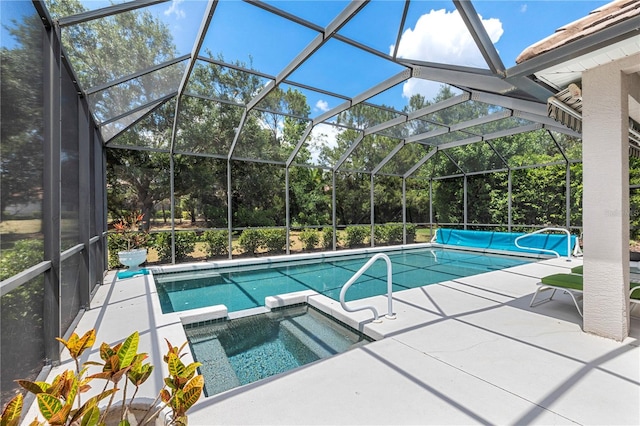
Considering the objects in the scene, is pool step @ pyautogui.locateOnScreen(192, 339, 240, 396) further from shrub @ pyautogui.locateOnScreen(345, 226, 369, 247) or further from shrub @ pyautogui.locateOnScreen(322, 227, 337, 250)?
shrub @ pyautogui.locateOnScreen(345, 226, 369, 247)

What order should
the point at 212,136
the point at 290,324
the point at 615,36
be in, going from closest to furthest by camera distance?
1. the point at 615,36
2. the point at 290,324
3. the point at 212,136

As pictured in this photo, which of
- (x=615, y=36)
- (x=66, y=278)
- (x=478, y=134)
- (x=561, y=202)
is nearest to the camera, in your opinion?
(x=615, y=36)

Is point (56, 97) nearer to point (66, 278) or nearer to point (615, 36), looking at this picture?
point (66, 278)

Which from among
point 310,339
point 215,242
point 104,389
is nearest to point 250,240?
point 215,242

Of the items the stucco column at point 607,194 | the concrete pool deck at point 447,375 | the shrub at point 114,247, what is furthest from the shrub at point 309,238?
the stucco column at point 607,194

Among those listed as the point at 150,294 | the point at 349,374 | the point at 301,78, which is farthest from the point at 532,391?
the point at 301,78

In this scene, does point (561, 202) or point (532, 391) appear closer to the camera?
point (532, 391)

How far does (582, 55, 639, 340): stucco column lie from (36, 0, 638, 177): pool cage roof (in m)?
0.45

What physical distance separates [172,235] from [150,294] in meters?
3.43

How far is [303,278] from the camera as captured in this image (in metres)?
7.63

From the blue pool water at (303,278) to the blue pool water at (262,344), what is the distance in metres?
0.86

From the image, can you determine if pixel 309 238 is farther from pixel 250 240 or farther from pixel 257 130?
pixel 257 130

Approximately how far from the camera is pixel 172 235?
337 inches

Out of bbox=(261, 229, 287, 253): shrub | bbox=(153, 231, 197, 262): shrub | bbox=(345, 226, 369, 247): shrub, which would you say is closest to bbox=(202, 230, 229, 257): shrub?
bbox=(153, 231, 197, 262): shrub
